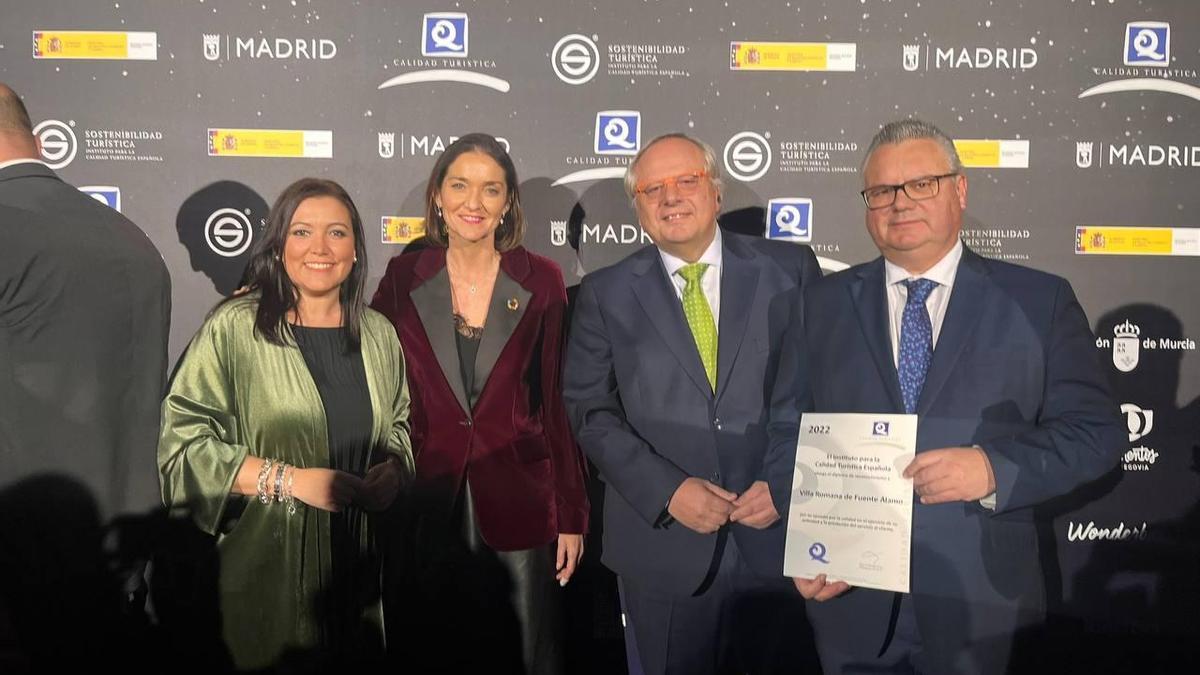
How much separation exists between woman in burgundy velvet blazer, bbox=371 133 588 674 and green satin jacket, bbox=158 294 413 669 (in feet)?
1.27

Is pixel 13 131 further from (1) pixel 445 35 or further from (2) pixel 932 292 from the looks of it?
(2) pixel 932 292

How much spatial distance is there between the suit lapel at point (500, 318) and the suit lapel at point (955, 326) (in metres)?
1.43

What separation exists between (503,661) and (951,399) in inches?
70.9

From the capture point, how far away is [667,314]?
293cm

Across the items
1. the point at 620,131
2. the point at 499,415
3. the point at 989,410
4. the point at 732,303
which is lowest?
the point at 499,415

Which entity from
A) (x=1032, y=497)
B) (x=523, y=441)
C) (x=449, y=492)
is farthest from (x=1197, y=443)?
(x=449, y=492)

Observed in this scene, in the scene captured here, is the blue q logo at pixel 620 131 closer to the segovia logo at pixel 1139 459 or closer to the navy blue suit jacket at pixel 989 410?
the navy blue suit jacket at pixel 989 410

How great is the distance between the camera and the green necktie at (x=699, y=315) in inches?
116

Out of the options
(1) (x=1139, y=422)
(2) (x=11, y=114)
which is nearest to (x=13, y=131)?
(2) (x=11, y=114)

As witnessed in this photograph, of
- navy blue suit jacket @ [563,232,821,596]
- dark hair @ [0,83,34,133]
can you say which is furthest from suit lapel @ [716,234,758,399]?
dark hair @ [0,83,34,133]

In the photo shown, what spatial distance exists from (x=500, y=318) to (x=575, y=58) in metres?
1.14

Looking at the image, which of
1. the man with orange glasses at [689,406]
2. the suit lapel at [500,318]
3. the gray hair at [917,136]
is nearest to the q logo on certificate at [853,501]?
the man with orange glasses at [689,406]

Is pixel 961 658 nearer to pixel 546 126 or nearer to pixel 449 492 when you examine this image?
pixel 449 492

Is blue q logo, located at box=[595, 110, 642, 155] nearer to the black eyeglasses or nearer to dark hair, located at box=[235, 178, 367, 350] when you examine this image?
dark hair, located at box=[235, 178, 367, 350]
